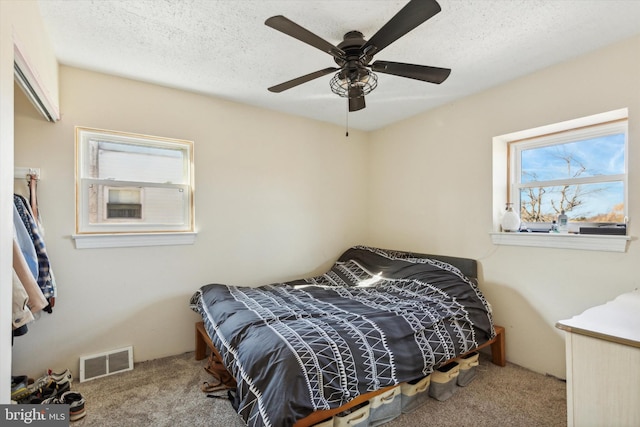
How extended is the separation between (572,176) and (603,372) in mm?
1784

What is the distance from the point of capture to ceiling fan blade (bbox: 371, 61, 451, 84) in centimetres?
163

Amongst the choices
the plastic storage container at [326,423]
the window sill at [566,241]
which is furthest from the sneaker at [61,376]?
the window sill at [566,241]

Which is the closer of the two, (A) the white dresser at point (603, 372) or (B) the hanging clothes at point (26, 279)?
(A) the white dresser at point (603, 372)

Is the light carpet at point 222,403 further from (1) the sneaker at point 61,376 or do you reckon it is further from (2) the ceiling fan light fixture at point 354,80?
(2) the ceiling fan light fixture at point 354,80

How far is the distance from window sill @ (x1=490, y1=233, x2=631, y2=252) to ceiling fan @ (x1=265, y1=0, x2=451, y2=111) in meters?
1.52

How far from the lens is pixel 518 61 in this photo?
7.14ft

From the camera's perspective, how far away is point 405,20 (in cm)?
132

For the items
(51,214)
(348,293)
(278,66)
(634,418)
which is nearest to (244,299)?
(348,293)

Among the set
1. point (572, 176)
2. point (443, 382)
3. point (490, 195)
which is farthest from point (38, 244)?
point (572, 176)

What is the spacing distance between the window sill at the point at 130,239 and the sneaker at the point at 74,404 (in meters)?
1.02

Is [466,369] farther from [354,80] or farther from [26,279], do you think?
[26,279]

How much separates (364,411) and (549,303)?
1698 millimetres

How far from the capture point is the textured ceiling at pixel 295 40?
1.64m

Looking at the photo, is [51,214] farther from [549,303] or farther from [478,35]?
[549,303]
